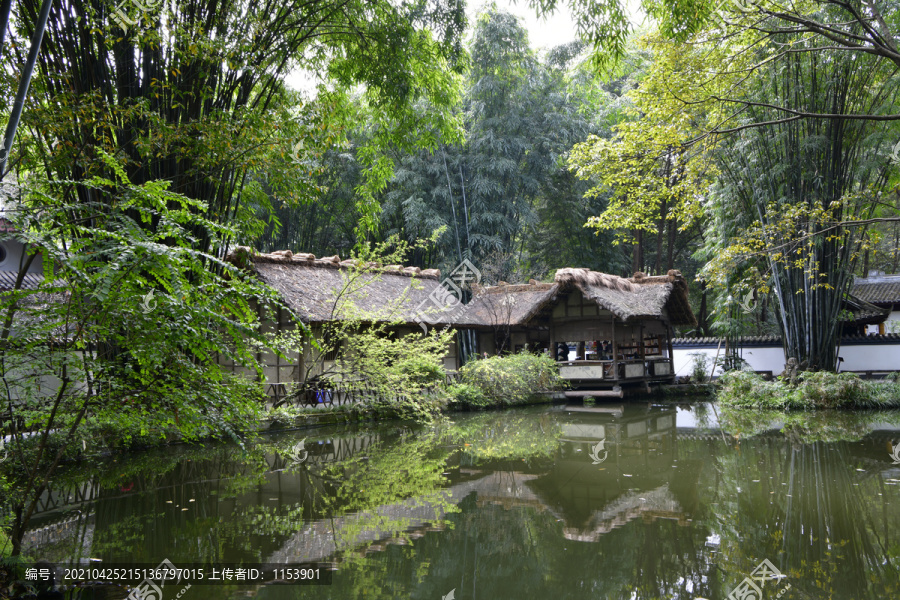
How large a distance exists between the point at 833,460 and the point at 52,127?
8632 millimetres

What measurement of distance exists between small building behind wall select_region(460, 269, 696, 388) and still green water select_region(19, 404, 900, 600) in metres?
6.59

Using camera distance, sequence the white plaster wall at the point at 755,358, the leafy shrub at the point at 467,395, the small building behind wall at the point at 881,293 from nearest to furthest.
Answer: the leafy shrub at the point at 467,395 → the white plaster wall at the point at 755,358 → the small building behind wall at the point at 881,293

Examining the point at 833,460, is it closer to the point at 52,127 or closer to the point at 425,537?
the point at 425,537

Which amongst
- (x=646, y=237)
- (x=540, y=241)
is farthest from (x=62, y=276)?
(x=646, y=237)

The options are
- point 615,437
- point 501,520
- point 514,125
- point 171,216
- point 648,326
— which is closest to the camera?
point 171,216

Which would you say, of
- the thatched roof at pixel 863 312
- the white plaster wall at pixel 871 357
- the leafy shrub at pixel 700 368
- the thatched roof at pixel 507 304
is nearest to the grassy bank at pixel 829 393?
the white plaster wall at pixel 871 357

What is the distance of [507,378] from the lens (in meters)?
14.2

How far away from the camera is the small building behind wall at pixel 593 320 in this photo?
15.5 metres

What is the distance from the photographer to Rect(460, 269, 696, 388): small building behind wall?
15.5m

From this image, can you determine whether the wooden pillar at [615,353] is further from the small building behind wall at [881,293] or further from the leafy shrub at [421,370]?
the small building behind wall at [881,293]

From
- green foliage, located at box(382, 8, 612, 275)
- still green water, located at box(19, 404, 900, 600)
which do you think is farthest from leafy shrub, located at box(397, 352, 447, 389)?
green foliage, located at box(382, 8, 612, 275)

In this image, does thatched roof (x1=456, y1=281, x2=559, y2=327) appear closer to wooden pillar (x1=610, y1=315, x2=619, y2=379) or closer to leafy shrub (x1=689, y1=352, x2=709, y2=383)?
wooden pillar (x1=610, y1=315, x2=619, y2=379)

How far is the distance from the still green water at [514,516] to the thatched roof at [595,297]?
689cm

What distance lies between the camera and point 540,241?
24.1 meters
